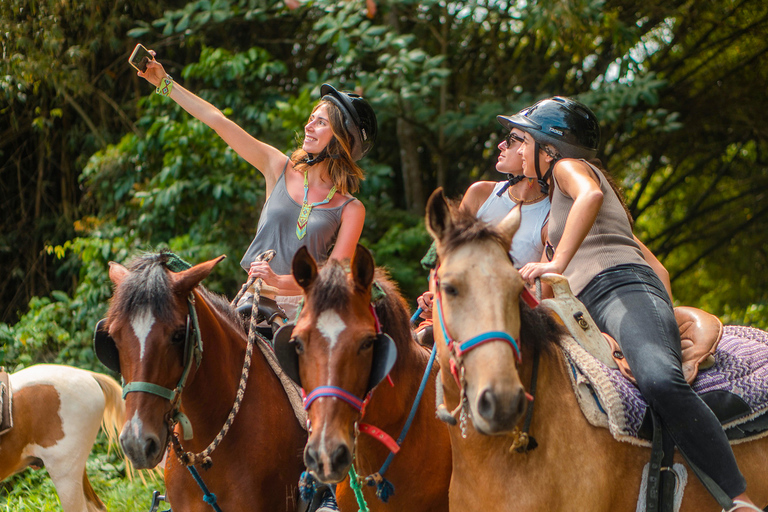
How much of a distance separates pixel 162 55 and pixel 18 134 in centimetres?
195

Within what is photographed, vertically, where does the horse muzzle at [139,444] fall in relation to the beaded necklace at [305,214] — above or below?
below

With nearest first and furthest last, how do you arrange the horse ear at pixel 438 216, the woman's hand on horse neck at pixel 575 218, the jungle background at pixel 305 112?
the horse ear at pixel 438 216 → the woman's hand on horse neck at pixel 575 218 → the jungle background at pixel 305 112

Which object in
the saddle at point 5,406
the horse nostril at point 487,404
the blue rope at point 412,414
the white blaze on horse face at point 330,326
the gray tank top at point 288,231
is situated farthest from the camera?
the saddle at point 5,406

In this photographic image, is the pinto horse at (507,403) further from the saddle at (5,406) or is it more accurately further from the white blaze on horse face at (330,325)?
the saddle at (5,406)

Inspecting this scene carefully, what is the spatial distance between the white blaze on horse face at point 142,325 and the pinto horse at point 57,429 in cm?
284

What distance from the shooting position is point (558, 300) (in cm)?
257

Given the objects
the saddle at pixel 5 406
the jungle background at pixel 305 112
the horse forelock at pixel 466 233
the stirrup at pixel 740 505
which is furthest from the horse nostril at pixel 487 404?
the jungle background at pixel 305 112

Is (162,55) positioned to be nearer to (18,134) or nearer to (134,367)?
(18,134)

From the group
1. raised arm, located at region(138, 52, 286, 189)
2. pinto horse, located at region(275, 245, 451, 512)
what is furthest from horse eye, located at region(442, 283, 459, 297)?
raised arm, located at region(138, 52, 286, 189)

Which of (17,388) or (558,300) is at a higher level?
(558,300)

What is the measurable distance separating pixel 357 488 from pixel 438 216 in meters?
1.11

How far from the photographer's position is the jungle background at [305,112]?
6.33m

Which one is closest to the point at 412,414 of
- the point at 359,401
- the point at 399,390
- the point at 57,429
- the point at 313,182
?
the point at 399,390

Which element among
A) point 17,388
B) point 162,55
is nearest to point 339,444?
point 17,388
